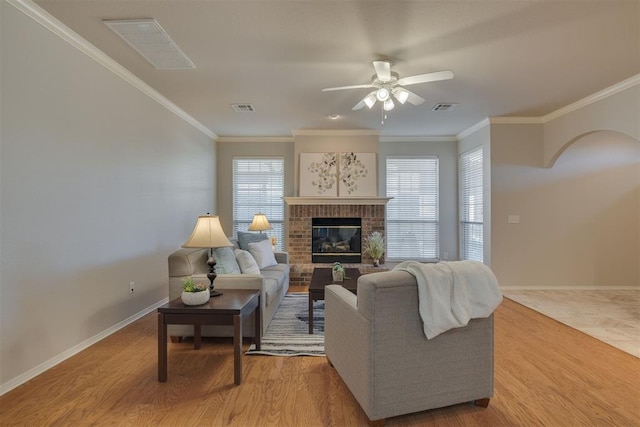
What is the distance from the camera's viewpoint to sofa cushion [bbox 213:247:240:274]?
3.25 metres

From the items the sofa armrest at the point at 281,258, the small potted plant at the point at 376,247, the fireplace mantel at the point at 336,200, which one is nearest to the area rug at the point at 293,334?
the sofa armrest at the point at 281,258

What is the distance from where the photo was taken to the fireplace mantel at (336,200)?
603 centimetres

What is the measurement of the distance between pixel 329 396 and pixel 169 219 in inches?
132

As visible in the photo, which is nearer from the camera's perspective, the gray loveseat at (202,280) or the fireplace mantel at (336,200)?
the gray loveseat at (202,280)

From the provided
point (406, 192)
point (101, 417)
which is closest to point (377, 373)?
point (101, 417)

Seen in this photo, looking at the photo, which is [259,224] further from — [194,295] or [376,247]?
[194,295]

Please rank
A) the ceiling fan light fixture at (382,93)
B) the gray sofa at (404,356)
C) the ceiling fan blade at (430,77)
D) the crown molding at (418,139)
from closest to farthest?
the gray sofa at (404,356) → the ceiling fan blade at (430,77) → the ceiling fan light fixture at (382,93) → the crown molding at (418,139)

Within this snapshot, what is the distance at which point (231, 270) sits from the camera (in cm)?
330

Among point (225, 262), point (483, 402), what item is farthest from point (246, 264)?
point (483, 402)

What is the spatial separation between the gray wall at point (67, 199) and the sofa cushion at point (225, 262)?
1.05 meters

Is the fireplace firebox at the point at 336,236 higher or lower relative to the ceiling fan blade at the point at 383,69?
lower

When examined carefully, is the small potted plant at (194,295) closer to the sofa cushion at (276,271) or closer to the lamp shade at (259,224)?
the sofa cushion at (276,271)

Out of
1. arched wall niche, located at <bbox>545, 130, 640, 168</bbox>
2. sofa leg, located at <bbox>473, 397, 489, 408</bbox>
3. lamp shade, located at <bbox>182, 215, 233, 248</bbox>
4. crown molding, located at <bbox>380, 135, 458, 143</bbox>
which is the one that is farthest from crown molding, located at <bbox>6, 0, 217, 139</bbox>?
arched wall niche, located at <bbox>545, 130, 640, 168</bbox>

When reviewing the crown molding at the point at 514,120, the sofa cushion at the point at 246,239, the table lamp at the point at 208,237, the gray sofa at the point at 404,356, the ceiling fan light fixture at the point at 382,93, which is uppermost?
the crown molding at the point at 514,120
